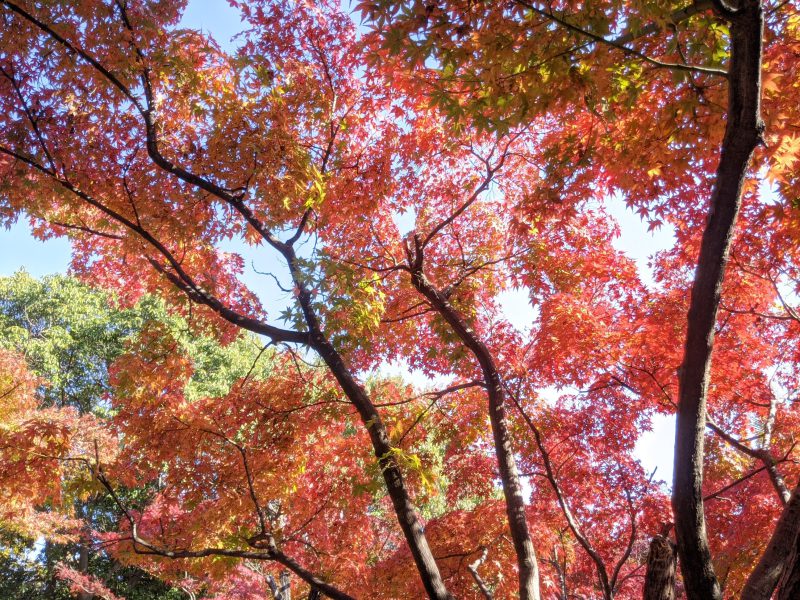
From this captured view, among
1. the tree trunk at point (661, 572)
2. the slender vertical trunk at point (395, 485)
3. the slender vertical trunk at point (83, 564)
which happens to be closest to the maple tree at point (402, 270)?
the slender vertical trunk at point (395, 485)

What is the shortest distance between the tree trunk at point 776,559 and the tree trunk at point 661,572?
337 millimetres

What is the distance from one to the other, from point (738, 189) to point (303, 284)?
12.0ft

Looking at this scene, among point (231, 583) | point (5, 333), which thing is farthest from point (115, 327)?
point (231, 583)

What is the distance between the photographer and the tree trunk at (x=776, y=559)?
8.02 ft

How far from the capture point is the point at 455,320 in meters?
4.94

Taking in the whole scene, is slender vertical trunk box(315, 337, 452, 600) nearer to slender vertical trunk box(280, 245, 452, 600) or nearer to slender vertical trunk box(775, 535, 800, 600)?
slender vertical trunk box(280, 245, 452, 600)

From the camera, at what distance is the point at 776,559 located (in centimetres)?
248

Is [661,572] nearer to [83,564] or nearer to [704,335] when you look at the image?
[704,335]

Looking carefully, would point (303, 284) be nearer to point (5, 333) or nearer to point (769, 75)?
point (769, 75)

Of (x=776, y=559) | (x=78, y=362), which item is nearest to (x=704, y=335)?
(x=776, y=559)

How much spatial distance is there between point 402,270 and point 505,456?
2386 millimetres

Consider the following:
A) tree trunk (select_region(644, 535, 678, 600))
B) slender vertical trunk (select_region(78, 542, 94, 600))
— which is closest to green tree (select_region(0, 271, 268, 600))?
slender vertical trunk (select_region(78, 542, 94, 600))

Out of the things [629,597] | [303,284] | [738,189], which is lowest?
[629,597]

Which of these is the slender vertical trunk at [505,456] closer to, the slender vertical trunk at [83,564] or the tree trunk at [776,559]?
the tree trunk at [776,559]
